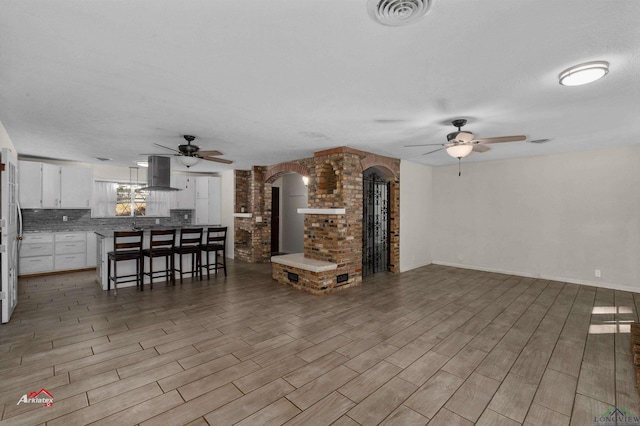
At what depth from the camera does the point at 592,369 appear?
8.18 feet

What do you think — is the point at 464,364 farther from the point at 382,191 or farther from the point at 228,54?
the point at 382,191

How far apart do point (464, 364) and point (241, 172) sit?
675 cm

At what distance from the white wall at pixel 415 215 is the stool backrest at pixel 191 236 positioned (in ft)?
13.7

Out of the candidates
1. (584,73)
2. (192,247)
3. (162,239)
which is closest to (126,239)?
(162,239)

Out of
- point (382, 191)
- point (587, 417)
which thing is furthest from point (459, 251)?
point (587, 417)

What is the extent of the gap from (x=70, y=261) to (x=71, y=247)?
0.30 meters

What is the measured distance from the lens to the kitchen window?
271 inches

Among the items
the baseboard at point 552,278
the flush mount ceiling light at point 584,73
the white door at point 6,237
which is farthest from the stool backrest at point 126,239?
the baseboard at point 552,278

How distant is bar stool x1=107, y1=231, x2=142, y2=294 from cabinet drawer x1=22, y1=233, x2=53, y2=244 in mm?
2260

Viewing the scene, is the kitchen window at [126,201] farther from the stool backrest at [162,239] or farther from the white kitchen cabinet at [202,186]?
the stool backrest at [162,239]

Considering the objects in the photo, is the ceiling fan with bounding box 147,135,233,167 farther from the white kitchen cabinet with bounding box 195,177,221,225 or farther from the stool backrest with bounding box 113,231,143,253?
the white kitchen cabinet with bounding box 195,177,221,225

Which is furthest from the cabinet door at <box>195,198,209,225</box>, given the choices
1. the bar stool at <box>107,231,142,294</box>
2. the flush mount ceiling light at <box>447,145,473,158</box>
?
the flush mount ceiling light at <box>447,145,473,158</box>

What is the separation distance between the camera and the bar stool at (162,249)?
4977 mm

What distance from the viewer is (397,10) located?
5.06ft
